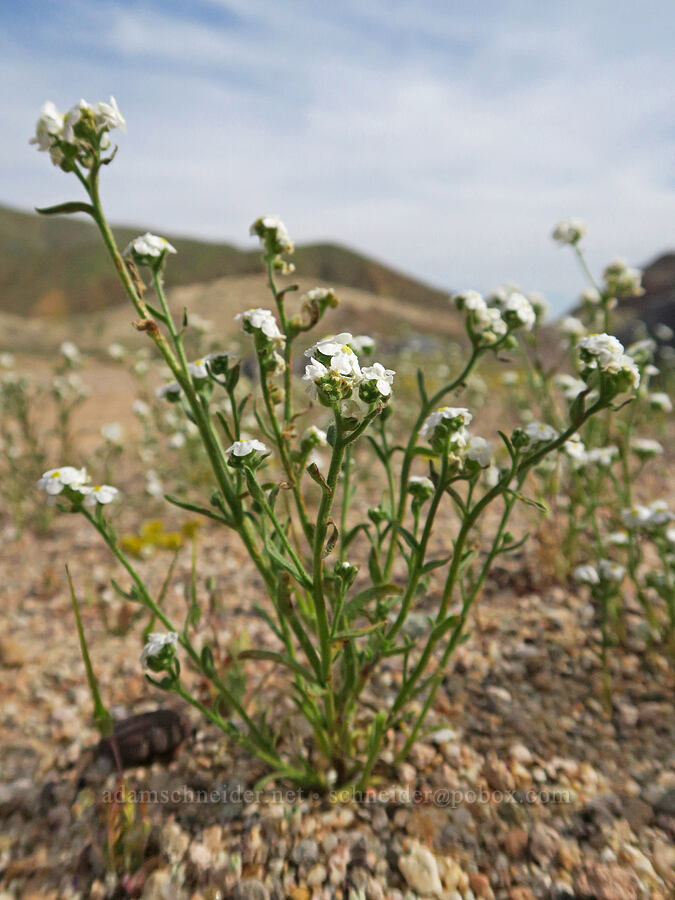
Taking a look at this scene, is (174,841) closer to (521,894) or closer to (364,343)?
(521,894)

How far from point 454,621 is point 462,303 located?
35.9 inches

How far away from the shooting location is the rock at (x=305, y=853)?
5.18 ft

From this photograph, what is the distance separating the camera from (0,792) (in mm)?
1930

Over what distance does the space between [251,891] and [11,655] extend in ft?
5.47

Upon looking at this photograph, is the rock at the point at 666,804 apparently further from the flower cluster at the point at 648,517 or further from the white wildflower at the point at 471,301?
the white wildflower at the point at 471,301

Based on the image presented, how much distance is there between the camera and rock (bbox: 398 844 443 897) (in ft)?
4.96

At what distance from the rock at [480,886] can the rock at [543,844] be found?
162 mm

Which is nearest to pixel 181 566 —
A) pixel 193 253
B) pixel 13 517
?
pixel 13 517

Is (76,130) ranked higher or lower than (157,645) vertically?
higher

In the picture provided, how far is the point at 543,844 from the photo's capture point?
1.64 metres

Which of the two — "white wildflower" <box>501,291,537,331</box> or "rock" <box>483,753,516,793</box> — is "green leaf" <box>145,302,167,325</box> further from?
"rock" <box>483,753,516,793</box>

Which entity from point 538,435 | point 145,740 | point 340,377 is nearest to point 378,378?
point 340,377

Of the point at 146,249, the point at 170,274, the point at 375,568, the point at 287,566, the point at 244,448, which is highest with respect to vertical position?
the point at 170,274

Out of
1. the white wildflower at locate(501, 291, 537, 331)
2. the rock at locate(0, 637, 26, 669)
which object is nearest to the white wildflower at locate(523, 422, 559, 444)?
the white wildflower at locate(501, 291, 537, 331)
